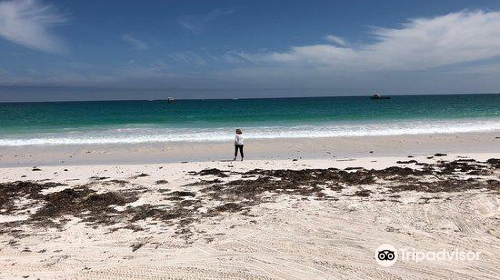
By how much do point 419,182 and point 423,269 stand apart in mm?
5380

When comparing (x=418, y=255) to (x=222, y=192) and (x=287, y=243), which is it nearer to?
(x=287, y=243)

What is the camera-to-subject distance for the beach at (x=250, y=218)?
202 inches

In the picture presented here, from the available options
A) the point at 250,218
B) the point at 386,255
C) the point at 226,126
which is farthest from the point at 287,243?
the point at 226,126

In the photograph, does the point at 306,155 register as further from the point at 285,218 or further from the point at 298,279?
the point at 298,279

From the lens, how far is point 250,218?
23.5 ft

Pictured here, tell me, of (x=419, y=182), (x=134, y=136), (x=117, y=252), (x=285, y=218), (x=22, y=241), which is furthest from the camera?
(x=134, y=136)

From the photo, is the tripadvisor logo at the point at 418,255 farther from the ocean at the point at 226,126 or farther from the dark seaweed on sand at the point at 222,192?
the ocean at the point at 226,126

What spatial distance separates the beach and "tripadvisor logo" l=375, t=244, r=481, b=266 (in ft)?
0.36

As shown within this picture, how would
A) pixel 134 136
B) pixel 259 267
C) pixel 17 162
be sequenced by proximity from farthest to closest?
pixel 134 136 → pixel 17 162 → pixel 259 267

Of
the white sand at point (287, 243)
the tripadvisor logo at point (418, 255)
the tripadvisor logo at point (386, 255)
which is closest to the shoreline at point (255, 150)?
the white sand at point (287, 243)

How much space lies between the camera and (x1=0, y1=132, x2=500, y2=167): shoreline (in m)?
15.5

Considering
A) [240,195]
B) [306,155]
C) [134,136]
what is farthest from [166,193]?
[134,136]

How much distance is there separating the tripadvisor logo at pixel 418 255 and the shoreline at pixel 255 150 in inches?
374

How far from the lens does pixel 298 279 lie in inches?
190
